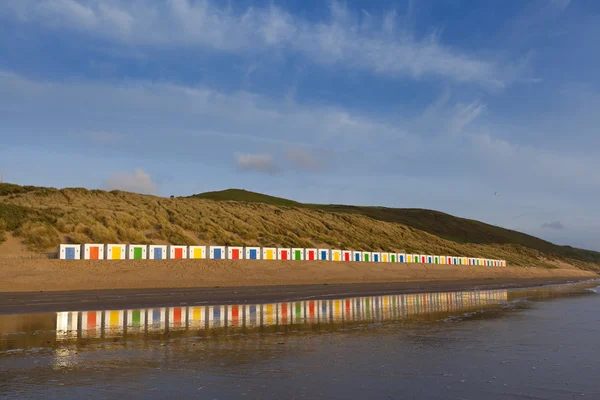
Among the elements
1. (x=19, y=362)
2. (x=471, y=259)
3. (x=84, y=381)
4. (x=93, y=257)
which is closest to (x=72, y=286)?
(x=93, y=257)

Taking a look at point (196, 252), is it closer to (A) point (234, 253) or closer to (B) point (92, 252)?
(A) point (234, 253)

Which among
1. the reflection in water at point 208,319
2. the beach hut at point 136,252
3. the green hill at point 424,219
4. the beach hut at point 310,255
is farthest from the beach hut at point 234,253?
the green hill at point 424,219

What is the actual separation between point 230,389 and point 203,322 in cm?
814

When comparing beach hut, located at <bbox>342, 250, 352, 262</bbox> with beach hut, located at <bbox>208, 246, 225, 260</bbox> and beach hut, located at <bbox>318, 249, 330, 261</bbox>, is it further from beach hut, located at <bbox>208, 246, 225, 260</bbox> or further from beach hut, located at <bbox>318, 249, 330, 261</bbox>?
beach hut, located at <bbox>208, 246, 225, 260</bbox>

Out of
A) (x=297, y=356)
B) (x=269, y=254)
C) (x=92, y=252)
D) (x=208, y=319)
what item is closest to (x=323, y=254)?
(x=269, y=254)

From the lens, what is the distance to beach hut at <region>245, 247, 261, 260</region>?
127 ft

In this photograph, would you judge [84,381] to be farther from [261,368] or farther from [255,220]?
[255,220]

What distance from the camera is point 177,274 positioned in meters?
31.8

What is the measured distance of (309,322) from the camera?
15.4 meters

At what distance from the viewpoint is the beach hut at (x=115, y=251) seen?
3141 centimetres

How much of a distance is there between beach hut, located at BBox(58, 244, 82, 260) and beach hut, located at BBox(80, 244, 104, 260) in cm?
25

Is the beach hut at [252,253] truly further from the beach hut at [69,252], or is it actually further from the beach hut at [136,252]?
the beach hut at [69,252]

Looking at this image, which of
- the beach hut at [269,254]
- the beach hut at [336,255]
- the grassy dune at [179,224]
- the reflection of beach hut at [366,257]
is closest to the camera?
the grassy dune at [179,224]

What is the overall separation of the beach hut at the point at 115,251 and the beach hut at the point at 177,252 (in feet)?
10.8
